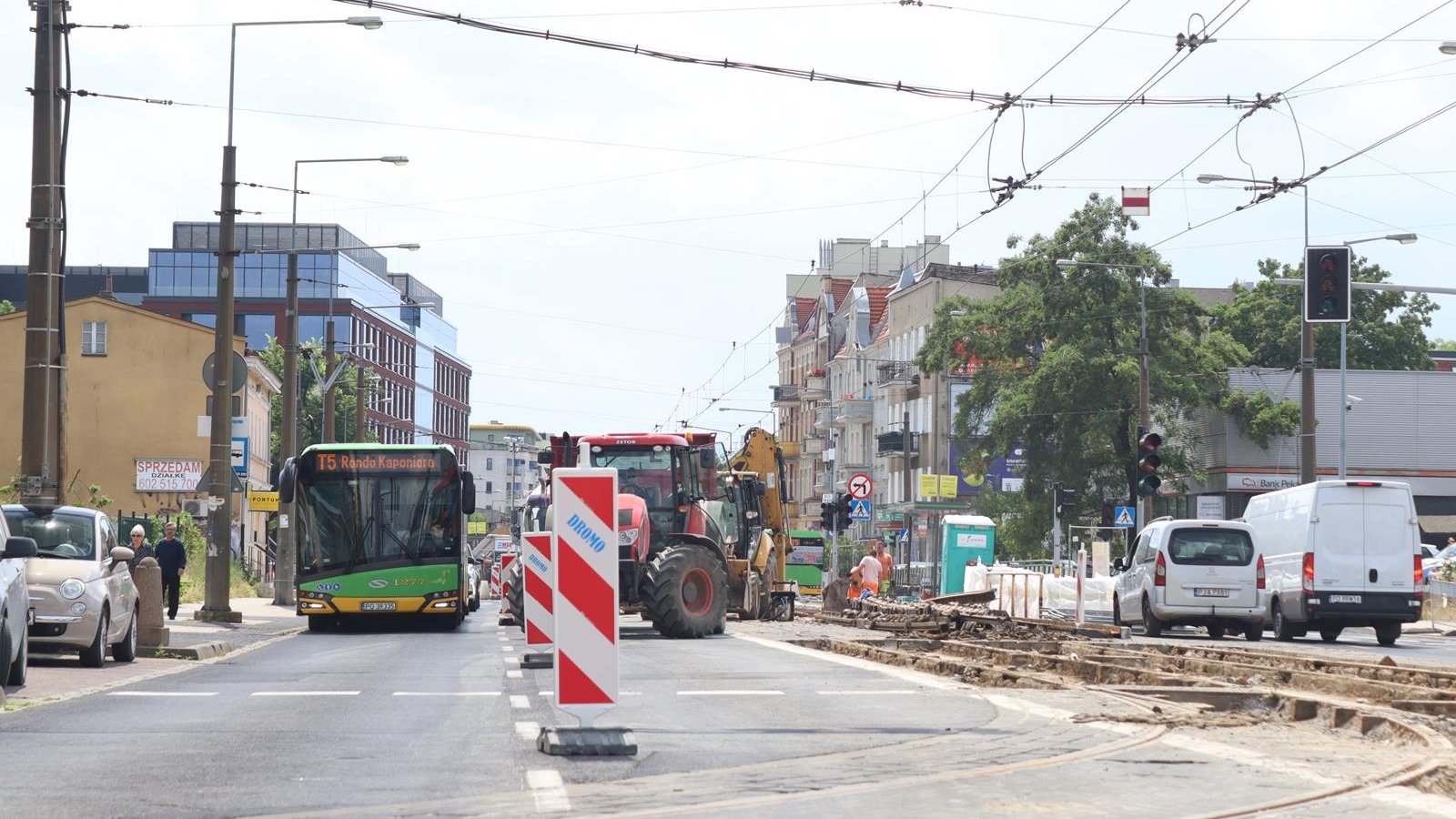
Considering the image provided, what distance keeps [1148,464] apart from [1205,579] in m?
4.72

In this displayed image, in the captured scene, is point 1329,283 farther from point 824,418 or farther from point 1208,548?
point 824,418

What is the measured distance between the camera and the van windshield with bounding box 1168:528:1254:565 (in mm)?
29422

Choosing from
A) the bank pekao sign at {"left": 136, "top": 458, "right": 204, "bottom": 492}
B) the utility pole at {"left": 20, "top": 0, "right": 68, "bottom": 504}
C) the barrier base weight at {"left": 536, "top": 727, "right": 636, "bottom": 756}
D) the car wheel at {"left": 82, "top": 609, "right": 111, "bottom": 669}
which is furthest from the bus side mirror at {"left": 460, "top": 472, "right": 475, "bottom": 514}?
the bank pekao sign at {"left": 136, "top": 458, "right": 204, "bottom": 492}

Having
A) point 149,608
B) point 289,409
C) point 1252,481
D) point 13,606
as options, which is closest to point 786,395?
point 1252,481

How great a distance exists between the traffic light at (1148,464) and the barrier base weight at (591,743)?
80.9 feet

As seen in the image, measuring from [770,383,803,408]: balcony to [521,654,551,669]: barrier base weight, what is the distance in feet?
342

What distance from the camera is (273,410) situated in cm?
8619

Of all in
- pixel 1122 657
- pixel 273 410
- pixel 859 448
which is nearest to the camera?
pixel 1122 657

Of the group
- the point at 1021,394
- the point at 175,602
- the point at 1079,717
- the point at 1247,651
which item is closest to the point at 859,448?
the point at 1021,394

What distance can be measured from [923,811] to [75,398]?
67205mm

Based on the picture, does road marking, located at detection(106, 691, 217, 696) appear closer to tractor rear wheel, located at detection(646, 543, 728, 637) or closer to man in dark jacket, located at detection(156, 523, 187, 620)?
tractor rear wheel, located at detection(646, 543, 728, 637)

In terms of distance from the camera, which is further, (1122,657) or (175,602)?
(175,602)

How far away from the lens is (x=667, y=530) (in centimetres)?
2797

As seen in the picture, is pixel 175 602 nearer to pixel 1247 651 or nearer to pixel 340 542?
pixel 340 542
